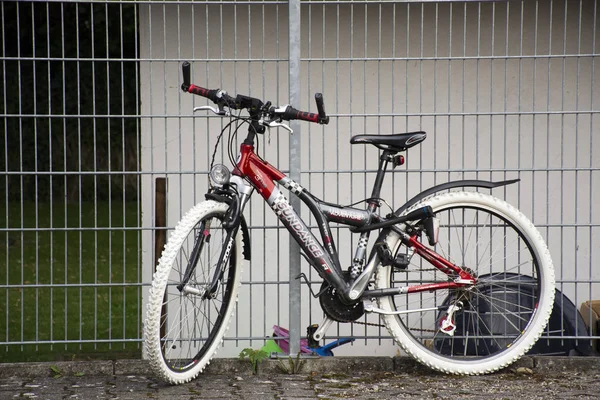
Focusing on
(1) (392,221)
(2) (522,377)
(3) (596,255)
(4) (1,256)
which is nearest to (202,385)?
(1) (392,221)

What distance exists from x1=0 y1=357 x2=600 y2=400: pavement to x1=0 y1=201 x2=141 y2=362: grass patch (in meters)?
0.78

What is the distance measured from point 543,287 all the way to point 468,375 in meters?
0.56

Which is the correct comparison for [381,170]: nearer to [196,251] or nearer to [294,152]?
[294,152]

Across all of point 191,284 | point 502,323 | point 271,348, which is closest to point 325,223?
point 191,284

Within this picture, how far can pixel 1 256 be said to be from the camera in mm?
12047

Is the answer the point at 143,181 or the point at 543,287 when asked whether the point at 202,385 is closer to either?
the point at 543,287

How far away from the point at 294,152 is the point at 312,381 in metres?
1.13

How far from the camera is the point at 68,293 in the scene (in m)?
10.7

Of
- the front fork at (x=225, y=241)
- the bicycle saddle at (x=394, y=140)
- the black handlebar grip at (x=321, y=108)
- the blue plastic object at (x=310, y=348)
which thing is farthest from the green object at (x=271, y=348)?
the black handlebar grip at (x=321, y=108)

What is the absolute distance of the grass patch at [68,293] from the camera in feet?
23.5

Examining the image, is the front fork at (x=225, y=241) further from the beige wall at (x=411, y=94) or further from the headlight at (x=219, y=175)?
the beige wall at (x=411, y=94)

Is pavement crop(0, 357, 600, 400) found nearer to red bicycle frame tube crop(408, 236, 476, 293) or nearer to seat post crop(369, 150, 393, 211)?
red bicycle frame tube crop(408, 236, 476, 293)

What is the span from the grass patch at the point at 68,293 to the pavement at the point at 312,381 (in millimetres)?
781

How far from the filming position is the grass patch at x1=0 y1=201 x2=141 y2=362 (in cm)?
717
